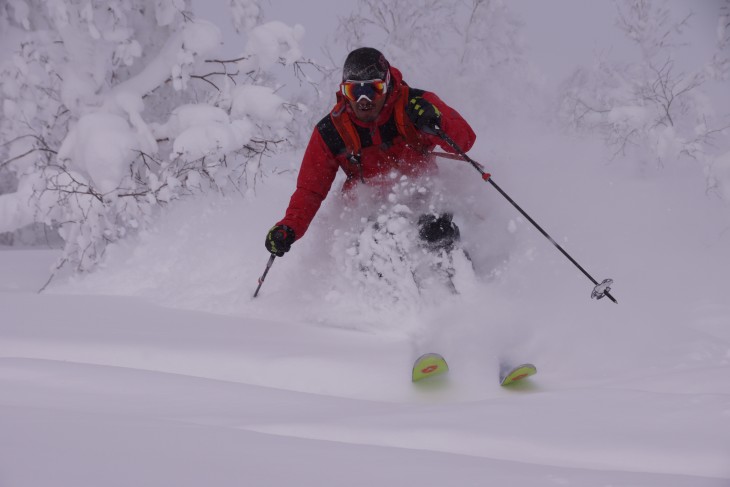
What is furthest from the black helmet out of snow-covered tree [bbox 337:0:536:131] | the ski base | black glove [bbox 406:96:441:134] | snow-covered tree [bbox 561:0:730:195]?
snow-covered tree [bbox 337:0:536:131]

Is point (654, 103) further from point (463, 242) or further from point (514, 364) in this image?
point (514, 364)

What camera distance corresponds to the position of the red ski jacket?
4414 mm

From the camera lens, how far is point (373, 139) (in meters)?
4.50

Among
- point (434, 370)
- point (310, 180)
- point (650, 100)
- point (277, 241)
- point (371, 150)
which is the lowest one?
point (434, 370)

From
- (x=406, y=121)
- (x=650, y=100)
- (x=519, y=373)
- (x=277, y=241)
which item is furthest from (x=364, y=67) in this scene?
(x=650, y=100)

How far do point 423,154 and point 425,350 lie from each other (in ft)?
5.54

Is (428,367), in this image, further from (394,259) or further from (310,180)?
(310,180)

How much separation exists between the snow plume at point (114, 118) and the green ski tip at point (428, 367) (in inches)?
162

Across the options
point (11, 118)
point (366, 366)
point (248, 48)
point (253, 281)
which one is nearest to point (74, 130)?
point (11, 118)

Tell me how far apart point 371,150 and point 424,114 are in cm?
55

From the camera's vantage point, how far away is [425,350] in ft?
11.9

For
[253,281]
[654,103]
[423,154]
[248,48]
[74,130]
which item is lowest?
[253,281]

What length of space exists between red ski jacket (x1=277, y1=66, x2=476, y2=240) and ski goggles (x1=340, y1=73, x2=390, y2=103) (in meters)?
0.21

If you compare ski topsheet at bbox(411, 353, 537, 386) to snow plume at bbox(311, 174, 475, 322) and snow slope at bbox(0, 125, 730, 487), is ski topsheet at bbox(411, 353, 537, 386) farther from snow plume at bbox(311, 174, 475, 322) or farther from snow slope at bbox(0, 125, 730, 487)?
snow plume at bbox(311, 174, 475, 322)
